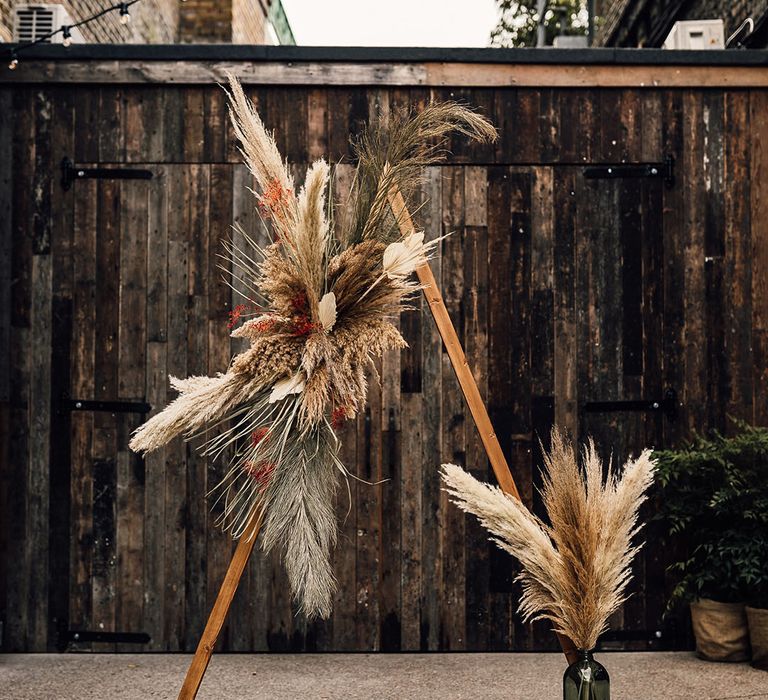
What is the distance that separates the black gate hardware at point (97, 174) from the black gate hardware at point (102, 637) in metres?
2.26

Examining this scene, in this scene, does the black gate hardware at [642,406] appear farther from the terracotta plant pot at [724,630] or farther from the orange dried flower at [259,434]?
the orange dried flower at [259,434]

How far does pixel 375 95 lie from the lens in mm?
4285

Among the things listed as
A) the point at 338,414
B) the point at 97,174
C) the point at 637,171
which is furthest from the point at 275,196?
the point at 637,171

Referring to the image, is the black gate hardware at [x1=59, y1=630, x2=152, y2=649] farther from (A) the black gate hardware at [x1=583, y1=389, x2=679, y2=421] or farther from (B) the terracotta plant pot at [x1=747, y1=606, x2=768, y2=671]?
(B) the terracotta plant pot at [x1=747, y1=606, x2=768, y2=671]

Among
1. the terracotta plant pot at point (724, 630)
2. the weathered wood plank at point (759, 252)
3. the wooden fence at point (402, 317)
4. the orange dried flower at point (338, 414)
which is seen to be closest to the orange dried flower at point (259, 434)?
the orange dried flower at point (338, 414)

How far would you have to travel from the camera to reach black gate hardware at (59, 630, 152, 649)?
163 inches

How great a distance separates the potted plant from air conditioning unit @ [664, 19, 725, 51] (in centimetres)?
215

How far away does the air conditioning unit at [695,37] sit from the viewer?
466cm

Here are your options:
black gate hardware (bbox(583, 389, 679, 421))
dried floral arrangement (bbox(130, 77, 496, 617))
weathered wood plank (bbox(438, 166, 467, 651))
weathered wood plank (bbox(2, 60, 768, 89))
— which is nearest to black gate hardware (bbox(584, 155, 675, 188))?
weathered wood plank (bbox(2, 60, 768, 89))

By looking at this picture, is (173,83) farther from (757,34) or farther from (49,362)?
(757,34)

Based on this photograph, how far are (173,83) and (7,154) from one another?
927 millimetres

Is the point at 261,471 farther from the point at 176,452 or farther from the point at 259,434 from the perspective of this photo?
the point at 176,452

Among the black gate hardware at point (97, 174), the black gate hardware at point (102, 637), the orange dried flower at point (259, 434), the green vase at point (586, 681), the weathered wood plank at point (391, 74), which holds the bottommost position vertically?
the black gate hardware at point (102, 637)

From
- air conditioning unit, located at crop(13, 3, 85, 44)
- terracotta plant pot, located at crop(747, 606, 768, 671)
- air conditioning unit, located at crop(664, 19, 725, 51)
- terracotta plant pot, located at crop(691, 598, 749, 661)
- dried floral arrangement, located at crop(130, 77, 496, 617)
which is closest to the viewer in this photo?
dried floral arrangement, located at crop(130, 77, 496, 617)
